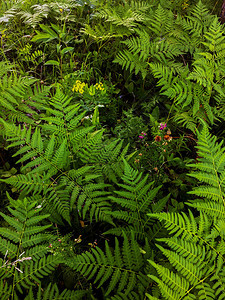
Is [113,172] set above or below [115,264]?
above

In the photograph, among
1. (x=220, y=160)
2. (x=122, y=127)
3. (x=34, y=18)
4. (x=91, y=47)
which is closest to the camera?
(x=220, y=160)

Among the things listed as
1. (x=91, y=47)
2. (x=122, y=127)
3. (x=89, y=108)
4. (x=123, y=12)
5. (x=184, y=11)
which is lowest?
(x=122, y=127)

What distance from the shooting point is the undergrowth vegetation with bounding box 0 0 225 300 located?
4.75 ft

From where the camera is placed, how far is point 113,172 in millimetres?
2049

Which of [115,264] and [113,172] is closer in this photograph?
[115,264]

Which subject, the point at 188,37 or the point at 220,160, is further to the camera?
the point at 188,37

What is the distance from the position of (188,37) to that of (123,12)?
1.00m

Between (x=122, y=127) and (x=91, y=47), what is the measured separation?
165cm

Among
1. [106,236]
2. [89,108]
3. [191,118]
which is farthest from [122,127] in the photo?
[106,236]

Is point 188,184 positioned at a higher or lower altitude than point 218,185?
lower

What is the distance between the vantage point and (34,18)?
3223 mm

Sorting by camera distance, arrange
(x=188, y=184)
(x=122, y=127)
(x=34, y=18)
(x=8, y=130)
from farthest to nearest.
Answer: (x=34, y=18) < (x=122, y=127) < (x=188, y=184) < (x=8, y=130)

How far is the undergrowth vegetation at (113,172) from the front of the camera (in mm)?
1448

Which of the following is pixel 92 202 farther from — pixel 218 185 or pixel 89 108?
pixel 89 108
